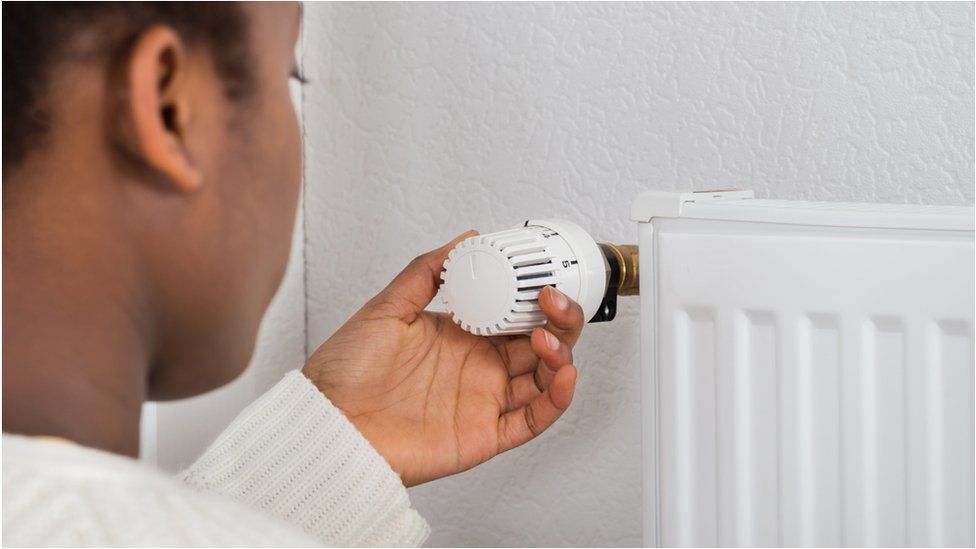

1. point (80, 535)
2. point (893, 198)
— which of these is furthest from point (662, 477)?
point (80, 535)

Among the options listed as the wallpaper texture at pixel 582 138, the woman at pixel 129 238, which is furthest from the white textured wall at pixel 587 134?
the woman at pixel 129 238

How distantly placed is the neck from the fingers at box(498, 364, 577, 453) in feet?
0.85

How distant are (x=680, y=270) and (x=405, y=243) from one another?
0.25 meters

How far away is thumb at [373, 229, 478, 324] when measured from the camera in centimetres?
49

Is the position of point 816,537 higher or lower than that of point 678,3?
lower

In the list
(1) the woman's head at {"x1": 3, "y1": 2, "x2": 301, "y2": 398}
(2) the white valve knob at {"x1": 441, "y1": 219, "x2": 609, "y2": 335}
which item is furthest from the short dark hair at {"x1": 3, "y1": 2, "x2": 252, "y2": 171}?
(2) the white valve knob at {"x1": 441, "y1": 219, "x2": 609, "y2": 335}

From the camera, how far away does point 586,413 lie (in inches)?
23.6

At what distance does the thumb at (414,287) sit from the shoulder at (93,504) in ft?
0.89

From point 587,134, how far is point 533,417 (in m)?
0.18

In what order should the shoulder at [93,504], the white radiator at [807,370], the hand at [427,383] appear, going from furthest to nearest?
the hand at [427,383]
the white radiator at [807,370]
the shoulder at [93,504]

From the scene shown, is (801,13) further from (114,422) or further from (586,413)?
(114,422)

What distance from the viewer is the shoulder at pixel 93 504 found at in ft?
0.67

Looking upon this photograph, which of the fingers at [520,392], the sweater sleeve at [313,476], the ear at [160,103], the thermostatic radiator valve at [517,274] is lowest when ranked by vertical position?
the sweater sleeve at [313,476]

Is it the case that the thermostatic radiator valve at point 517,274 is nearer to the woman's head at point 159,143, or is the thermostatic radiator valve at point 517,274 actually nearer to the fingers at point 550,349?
the fingers at point 550,349
